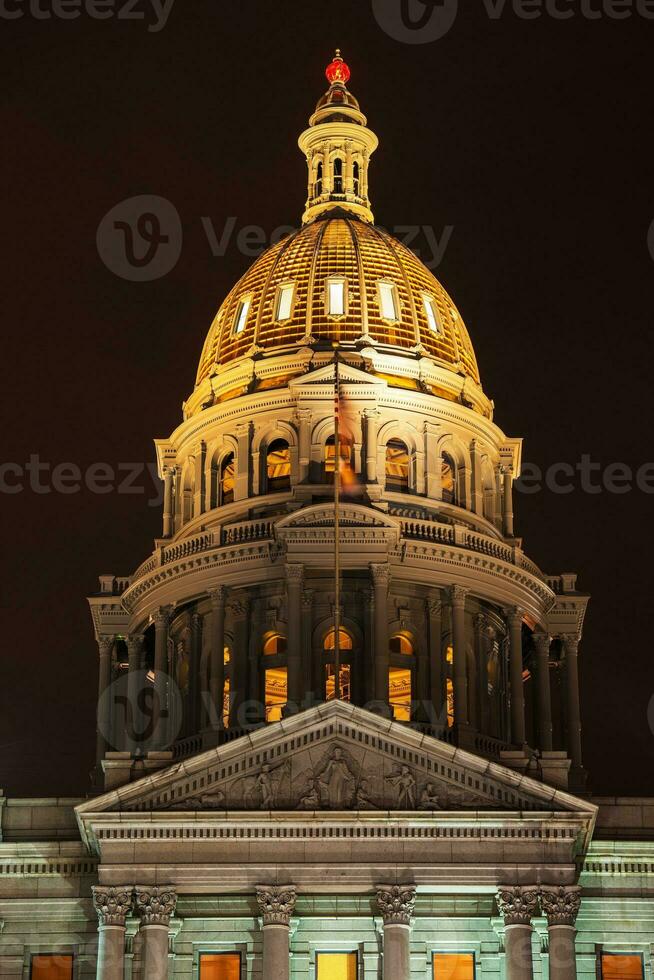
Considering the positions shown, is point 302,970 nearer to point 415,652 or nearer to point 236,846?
point 236,846

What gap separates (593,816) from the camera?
269ft

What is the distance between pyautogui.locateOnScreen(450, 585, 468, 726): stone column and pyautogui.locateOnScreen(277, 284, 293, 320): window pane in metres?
15.3

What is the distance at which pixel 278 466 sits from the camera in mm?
107250

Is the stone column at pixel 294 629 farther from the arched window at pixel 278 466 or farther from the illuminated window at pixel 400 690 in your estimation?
the arched window at pixel 278 466

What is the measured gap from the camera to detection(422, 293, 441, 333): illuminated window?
365 feet

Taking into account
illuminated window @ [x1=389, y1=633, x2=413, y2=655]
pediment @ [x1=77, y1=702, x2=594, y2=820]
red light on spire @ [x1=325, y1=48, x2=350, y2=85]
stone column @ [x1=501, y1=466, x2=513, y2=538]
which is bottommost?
pediment @ [x1=77, y1=702, x2=594, y2=820]

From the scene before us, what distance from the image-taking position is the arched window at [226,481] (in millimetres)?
107625

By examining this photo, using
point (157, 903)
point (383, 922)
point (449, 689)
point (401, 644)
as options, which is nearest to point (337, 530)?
point (401, 644)

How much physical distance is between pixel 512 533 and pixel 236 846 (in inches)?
1202

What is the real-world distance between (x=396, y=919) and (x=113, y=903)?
8.42 meters

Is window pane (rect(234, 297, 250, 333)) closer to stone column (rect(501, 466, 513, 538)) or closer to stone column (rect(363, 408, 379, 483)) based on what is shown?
stone column (rect(363, 408, 379, 483))

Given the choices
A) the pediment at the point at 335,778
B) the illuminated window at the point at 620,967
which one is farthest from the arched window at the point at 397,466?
the illuminated window at the point at 620,967

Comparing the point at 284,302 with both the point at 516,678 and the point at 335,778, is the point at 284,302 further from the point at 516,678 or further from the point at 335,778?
the point at 335,778

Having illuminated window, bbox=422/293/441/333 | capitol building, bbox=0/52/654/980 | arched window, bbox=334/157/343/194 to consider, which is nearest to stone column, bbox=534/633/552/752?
capitol building, bbox=0/52/654/980
